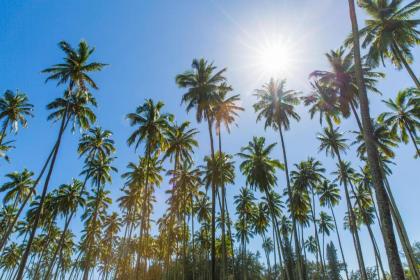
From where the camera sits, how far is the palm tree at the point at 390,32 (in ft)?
69.5

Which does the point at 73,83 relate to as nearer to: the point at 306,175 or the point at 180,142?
the point at 180,142

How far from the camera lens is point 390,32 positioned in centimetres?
2197

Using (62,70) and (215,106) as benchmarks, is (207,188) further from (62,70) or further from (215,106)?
(62,70)

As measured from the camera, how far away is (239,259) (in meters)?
67.1

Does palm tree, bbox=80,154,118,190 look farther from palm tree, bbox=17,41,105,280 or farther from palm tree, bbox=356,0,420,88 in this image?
palm tree, bbox=356,0,420,88

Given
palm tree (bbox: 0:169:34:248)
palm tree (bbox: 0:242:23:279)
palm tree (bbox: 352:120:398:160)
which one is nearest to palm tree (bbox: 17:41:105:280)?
palm tree (bbox: 0:169:34:248)

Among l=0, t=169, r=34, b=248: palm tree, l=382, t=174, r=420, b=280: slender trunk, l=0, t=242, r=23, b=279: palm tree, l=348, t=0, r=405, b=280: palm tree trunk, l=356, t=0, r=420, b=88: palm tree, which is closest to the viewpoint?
l=348, t=0, r=405, b=280: palm tree trunk

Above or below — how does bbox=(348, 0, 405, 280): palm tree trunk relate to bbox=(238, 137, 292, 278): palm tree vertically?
below

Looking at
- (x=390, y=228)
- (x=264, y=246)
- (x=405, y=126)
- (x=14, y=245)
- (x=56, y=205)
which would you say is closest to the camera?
(x=390, y=228)

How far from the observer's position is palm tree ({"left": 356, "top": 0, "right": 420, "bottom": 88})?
69.5 ft

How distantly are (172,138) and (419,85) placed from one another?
24.5 m

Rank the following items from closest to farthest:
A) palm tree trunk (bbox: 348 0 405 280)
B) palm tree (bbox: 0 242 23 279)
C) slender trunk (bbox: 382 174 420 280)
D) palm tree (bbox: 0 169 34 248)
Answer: palm tree trunk (bbox: 348 0 405 280), slender trunk (bbox: 382 174 420 280), palm tree (bbox: 0 169 34 248), palm tree (bbox: 0 242 23 279)

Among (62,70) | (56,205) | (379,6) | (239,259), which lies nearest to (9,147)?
(56,205)

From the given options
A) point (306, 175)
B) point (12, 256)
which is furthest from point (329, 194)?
point (12, 256)
